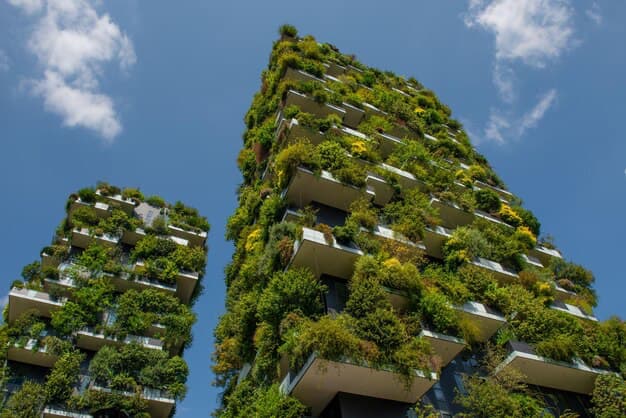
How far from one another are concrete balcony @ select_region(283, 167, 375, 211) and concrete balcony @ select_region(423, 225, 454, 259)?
11.6 feet

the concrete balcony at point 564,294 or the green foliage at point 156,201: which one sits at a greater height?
the green foliage at point 156,201

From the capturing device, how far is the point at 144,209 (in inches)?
1555

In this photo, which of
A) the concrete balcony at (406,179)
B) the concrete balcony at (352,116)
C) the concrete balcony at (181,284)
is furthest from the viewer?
the concrete balcony at (181,284)

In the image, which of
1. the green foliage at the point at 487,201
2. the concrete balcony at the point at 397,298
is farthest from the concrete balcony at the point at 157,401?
the green foliage at the point at 487,201

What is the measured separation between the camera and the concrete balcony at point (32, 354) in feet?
82.6

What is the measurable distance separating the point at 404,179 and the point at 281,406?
15156mm

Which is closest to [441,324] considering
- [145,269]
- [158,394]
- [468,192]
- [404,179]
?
[404,179]

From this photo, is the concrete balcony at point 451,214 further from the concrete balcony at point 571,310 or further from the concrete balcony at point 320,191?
the concrete balcony at point 571,310

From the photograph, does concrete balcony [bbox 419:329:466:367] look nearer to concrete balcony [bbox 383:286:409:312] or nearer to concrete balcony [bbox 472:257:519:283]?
concrete balcony [bbox 383:286:409:312]

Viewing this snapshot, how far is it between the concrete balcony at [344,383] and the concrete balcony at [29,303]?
63.5 ft

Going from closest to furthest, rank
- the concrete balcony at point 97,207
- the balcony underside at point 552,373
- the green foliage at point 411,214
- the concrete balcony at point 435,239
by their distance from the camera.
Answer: the balcony underside at point 552,373 → the green foliage at point 411,214 → the concrete balcony at point 435,239 → the concrete balcony at point 97,207

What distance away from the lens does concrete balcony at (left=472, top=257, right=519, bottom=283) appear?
883 inches

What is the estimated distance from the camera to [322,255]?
1856cm

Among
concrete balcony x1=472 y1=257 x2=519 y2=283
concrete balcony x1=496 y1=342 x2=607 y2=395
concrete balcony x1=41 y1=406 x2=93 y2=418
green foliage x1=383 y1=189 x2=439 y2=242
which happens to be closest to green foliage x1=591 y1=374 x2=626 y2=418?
concrete balcony x1=496 y1=342 x2=607 y2=395
